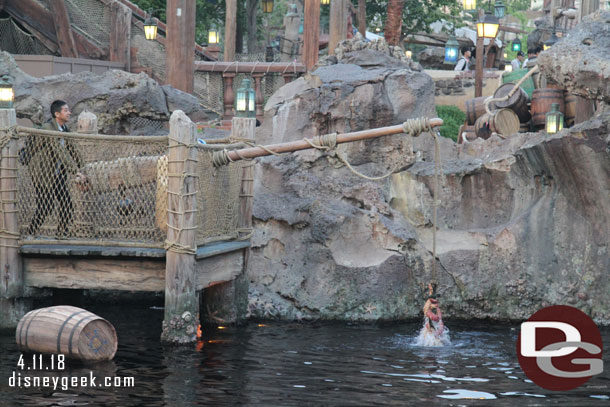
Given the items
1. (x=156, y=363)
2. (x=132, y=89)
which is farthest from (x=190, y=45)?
(x=156, y=363)

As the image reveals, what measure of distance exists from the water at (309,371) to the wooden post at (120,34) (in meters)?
11.0

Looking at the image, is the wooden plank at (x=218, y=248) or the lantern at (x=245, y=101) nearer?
the wooden plank at (x=218, y=248)

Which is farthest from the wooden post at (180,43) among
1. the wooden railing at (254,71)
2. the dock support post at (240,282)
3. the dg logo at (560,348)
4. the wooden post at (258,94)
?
the dg logo at (560,348)

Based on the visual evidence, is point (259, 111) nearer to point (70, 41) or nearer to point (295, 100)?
point (70, 41)

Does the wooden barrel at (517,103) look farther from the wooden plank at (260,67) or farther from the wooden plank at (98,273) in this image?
the wooden plank at (98,273)

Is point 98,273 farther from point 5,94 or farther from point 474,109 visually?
point 474,109

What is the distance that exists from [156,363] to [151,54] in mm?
13101

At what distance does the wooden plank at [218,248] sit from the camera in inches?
387

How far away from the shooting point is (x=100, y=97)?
15.6 m

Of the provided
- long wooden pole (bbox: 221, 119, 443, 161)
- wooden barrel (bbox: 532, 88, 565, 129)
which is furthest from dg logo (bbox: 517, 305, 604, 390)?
wooden barrel (bbox: 532, 88, 565, 129)

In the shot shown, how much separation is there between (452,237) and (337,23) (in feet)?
31.0

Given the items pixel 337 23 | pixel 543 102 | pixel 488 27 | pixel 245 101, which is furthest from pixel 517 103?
pixel 245 101

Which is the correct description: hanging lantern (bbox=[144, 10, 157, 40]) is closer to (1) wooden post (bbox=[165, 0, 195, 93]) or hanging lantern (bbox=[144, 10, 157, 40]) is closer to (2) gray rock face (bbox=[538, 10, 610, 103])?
(1) wooden post (bbox=[165, 0, 195, 93])

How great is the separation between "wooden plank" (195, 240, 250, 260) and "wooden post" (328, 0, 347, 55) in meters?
9.87
